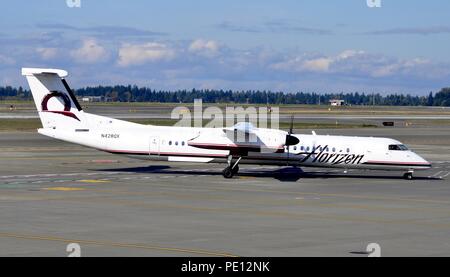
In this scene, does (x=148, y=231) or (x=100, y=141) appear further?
(x=100, y=141)

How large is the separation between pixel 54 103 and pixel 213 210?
780 inches

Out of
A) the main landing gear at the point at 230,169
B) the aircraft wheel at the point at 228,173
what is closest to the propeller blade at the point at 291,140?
the main landing gear at the point at 230,169

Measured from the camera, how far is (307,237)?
91.2 feet

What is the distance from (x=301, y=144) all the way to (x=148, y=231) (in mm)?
23009

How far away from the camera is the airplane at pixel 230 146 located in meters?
50.3

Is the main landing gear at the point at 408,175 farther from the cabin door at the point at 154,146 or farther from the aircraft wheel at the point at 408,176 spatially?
the cabin door at the point at 154,146

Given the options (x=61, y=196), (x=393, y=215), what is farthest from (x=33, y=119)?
(x=393, y=215)

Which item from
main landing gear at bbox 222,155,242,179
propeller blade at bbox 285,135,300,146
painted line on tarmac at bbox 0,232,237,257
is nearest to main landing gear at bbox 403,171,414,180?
propeller blade at bbox 285,135,300,146

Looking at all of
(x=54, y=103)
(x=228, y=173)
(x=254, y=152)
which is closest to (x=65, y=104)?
(x=54, y=103)

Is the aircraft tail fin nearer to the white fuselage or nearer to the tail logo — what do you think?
the tail logo

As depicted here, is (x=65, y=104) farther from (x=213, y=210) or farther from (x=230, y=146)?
(x=213, y=210)

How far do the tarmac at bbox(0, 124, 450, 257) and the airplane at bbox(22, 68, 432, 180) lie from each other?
1.09 metres

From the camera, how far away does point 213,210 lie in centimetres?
3494

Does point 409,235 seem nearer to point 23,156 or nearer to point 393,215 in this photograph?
point 393,215
